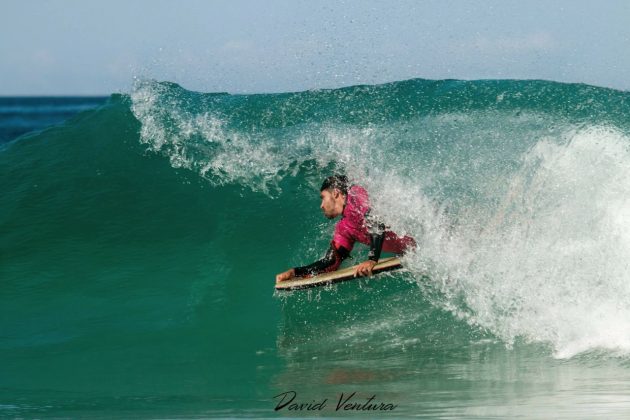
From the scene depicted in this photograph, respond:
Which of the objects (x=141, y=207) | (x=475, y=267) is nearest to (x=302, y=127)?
(x=141, y=207)

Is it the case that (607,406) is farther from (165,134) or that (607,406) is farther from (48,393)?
(165,134)

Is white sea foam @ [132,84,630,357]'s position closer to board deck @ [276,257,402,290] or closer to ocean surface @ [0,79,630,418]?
ocean surface @ [0,79,630,418]

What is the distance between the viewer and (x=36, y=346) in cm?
618

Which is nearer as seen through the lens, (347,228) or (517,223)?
(347,228)

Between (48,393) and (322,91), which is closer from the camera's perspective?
(48,393)

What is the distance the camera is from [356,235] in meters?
6.19

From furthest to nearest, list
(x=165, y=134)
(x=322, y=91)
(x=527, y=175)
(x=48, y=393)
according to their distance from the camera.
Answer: (x=322, y=91) < (x=165, y=134) < (x=527, y=175) < (x=48, y=393)

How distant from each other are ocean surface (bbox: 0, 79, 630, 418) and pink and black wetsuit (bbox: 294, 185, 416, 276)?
0.21 m

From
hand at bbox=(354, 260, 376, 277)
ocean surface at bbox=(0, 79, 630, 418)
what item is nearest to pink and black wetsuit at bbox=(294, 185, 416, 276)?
hand at bbox=(354, 260, 376, 277)

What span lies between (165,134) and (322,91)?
103 inches
